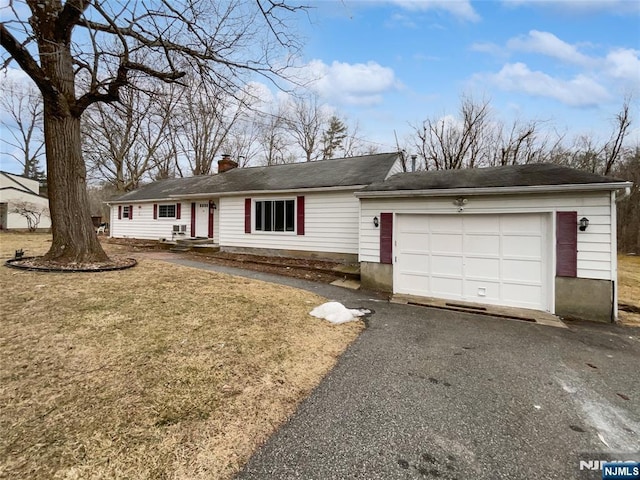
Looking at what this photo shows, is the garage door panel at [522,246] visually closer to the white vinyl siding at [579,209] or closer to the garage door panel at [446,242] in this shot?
the white vinyl siding at [579,209]

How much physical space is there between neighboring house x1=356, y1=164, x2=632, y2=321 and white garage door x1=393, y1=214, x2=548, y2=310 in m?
0.02

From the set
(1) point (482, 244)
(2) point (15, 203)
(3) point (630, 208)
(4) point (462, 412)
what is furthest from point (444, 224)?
(2) point (15, 203)

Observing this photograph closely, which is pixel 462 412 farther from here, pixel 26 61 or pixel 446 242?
pixel 26 61

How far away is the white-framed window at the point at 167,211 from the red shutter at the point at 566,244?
15439 mm

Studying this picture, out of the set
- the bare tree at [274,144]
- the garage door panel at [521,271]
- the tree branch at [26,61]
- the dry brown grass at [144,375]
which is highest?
the bare tree at [274,144]

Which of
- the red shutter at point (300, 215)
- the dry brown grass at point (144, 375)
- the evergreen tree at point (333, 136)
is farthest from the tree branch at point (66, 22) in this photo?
the evergreen tree at point (333, 136)

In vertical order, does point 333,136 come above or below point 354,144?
above

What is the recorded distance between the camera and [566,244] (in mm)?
5891

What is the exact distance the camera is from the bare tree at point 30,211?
65.2 feet

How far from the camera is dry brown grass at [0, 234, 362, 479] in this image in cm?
197

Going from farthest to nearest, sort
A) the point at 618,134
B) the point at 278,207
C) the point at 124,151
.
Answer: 1. the point at 124,151
2. the point at 618,134
3. the point at 278,207

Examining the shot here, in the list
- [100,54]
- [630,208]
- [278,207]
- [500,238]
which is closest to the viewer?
[100,54]

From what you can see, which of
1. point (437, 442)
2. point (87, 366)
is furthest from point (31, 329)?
point (437, 442)

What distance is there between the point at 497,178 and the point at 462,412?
18.9 feet
